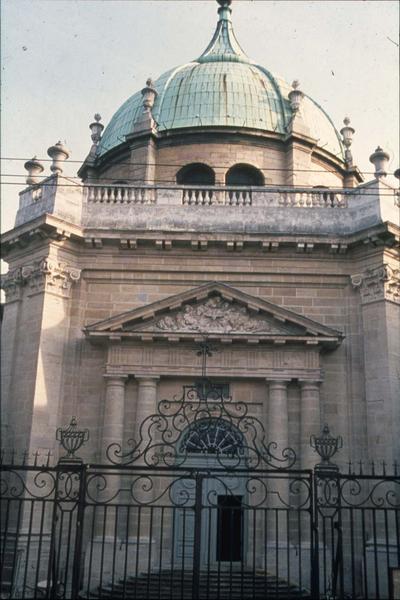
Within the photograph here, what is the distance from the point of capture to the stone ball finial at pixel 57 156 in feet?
54.1

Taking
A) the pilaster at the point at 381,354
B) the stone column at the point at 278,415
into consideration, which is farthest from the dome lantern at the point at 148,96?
the stone column at the point at 278,415

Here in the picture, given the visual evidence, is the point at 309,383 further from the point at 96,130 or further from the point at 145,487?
the point at 96,130

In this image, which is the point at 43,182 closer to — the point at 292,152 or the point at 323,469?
the point at 292,152

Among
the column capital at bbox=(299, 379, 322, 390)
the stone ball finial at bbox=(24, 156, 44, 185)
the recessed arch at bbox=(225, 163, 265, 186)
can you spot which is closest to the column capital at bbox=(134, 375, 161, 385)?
the column capital at bbox=(299, 379, 322, 390)

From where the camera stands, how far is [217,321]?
15.1 m

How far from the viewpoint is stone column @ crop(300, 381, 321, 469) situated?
1405 cm

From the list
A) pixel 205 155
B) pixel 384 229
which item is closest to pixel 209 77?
pixel 205 155

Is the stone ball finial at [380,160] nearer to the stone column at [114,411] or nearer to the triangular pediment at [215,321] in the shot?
the triangular pediment at [215,321]

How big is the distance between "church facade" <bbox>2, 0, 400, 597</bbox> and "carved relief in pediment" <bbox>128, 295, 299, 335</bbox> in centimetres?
3

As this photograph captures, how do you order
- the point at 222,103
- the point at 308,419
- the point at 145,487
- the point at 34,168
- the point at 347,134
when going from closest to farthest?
the point at 145,487 → the point at 308,419 → the point at 34,168 → the point at 222,103 → the point at 347,134

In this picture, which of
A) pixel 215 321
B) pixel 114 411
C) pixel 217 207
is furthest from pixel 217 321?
pixel 114 411

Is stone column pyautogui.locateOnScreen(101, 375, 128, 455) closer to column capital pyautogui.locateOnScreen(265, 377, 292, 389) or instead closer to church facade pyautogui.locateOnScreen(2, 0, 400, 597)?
church facade pyautogui.locateOnScreen(2, 0, 400, 597)

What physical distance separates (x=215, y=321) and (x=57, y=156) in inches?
229

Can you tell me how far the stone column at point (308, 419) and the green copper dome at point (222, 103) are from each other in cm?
936
